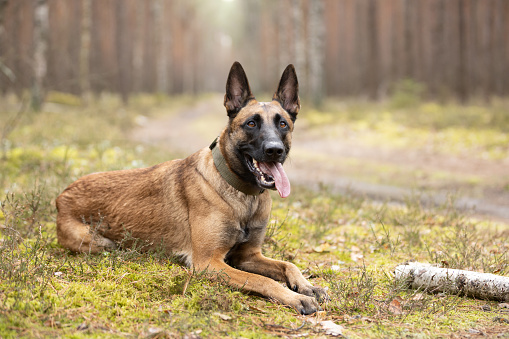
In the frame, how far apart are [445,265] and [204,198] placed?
2.56m

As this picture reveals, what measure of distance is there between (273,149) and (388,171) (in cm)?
770

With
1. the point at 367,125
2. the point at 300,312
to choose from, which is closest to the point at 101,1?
the point at 367,125

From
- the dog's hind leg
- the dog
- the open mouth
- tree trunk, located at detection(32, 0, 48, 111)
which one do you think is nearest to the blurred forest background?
tree trunk, located at detection(32, 0, 48, 111)

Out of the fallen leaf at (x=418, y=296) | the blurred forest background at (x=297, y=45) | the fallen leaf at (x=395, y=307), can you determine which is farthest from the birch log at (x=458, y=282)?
the blurred forest background at (x=297, y=45)

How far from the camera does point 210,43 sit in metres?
66.0

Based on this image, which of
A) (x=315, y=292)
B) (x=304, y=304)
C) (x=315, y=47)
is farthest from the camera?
(x=315, y=47)

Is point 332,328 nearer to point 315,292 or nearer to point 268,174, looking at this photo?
point 315,292

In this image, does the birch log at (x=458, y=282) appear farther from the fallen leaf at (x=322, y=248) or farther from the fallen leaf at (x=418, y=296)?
the fallen leaf at (x=322, y=248)

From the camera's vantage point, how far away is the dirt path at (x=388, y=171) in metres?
7.77

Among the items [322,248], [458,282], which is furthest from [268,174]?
[458,282]

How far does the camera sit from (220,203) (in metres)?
3.77

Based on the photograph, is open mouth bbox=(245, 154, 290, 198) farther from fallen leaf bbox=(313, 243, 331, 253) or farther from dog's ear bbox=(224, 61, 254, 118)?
fallen leaf bbox=(313, 243, 331, 253)

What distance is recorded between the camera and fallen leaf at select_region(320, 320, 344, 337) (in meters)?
2.85

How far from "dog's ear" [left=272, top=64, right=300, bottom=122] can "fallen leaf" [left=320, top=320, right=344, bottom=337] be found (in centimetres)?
214
